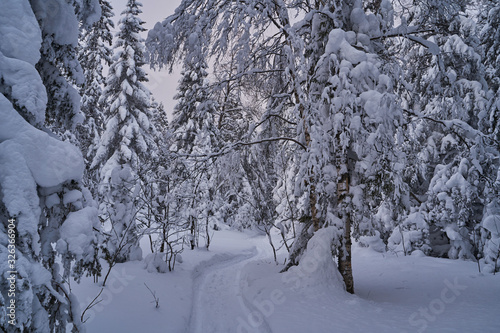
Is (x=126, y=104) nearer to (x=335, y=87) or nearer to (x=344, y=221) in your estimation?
(x=335, y=87)

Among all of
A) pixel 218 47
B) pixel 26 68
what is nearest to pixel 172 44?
pixel 218 47

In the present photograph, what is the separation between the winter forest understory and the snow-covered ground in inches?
2.0

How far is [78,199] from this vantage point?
9.27 feet

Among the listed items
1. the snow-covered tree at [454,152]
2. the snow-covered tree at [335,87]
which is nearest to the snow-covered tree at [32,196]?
the snow-covered tree at [335,87]

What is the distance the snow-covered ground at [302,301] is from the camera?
4.73 m

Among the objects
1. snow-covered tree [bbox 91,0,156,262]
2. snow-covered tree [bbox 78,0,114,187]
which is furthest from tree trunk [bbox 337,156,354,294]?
snow-covered tree [bbox 78,0,114,187]

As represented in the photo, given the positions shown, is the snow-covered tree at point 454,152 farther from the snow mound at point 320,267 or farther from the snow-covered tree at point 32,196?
the snow-covered tree at point 32,196

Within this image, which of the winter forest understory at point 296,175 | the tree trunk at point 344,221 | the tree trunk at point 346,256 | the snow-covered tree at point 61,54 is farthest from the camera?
the tree trunk at point 346,256

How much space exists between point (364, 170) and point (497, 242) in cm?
653

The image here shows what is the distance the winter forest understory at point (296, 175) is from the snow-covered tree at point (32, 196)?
0.01 meters

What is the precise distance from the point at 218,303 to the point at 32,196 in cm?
586

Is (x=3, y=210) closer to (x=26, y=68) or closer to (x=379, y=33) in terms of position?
(x=26, y=68)

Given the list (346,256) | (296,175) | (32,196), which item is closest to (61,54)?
(32,196)

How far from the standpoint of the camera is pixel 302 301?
583cm
